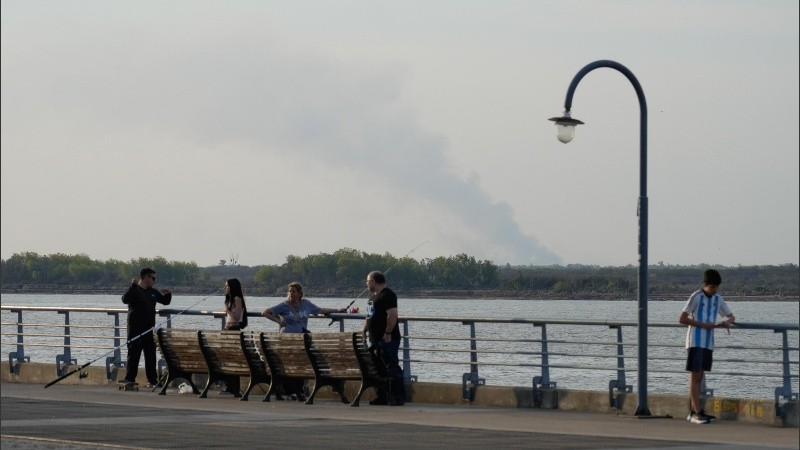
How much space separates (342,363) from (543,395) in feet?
7.58

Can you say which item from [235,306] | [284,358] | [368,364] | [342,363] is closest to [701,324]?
[368,364]

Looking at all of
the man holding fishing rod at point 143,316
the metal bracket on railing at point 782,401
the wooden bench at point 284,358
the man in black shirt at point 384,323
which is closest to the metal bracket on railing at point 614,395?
the metal bracket on railing at point 782,401

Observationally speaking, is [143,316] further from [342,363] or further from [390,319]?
[390,319]

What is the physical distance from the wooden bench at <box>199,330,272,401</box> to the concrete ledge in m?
0.70

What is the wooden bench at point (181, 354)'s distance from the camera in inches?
840

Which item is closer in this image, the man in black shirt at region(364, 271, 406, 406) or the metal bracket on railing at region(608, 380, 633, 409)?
the metal bracket on railing at region(608, 380, 633, 409)

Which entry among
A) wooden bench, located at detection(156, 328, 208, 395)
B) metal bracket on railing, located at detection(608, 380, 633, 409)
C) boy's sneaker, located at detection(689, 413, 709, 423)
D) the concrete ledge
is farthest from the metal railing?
boy's sneaker, located at detection(689, 413, 709, 423)

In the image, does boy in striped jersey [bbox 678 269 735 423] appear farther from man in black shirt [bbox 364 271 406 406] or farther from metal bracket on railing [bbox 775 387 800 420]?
man in black shirt [bbox 364 271 406 406]

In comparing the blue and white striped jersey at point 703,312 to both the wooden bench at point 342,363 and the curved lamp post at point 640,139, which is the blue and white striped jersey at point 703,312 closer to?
the curved lamp post at point 640,139

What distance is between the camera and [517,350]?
61031 mm

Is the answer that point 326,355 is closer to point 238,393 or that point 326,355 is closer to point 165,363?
point 238,393

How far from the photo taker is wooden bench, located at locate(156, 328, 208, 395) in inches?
840

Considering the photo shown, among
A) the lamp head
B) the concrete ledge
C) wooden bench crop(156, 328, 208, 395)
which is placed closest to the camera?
the concrete ledge

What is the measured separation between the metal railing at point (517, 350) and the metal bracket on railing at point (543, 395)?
20 millimetres
